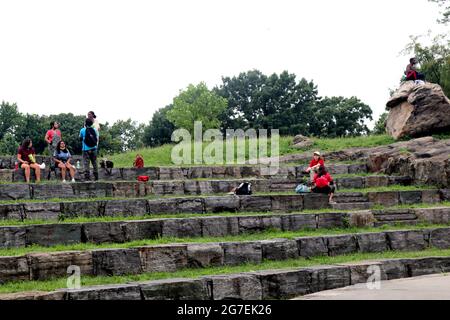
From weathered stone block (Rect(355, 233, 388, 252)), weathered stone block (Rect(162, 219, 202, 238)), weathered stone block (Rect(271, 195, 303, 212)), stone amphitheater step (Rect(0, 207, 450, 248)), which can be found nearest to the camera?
stone amphitheater step (Rect(0, 207, 450, 248))

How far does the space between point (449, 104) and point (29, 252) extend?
16.1m

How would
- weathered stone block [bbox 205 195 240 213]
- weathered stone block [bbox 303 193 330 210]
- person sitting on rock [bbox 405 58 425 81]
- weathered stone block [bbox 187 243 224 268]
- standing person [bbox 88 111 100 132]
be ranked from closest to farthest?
1. weathered stone block [bbox 187 243 224 268]
2. weathered stone block [bbox 205 195 240 213]
3. weathered stone block [bbox 303 193 330 210]
4. standing person [bbox 88 111 100 132]
5. person sitting on rock [bbox 405 58 425 81]

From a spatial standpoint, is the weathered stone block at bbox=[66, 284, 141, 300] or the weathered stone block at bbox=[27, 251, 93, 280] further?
the weathered stone block at bbox=[27, 251, 93, 280]

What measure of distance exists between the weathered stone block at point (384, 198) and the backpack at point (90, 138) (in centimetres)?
714

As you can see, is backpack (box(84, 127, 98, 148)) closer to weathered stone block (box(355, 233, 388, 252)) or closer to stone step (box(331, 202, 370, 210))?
stone step (box(331, 202, 370, 210))

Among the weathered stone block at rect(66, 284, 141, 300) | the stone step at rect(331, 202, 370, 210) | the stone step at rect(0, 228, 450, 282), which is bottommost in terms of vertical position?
the weathered stone block at rect(66, 284, 141, 300)

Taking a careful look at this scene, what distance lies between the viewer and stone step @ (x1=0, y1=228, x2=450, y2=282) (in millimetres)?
8977

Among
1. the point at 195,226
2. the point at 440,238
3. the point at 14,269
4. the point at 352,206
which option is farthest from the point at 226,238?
the point at 440,238

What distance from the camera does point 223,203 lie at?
44.1 feet

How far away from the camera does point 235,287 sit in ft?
29.7

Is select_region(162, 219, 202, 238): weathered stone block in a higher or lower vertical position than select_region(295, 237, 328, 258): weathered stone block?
higher

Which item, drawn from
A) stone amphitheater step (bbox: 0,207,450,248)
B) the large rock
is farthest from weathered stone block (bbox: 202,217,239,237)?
the large rock

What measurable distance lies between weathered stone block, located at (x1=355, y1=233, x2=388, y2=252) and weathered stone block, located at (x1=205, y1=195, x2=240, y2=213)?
283 cm

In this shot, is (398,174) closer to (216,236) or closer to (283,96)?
(216,236)
